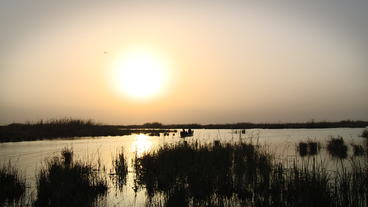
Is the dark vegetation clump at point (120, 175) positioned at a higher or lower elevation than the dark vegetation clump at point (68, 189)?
lower

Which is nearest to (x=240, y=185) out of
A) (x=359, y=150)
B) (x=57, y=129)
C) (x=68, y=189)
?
(x=68, y=189)

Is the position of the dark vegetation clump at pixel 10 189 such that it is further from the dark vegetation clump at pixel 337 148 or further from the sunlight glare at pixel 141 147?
the dark vegetation clump at pixel 337 148

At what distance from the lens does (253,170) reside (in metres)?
9.77

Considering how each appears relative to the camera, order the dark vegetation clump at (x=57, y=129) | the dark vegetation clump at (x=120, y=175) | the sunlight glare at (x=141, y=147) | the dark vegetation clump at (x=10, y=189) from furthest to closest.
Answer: the dark vegetation clump at (x=57, y=129) < the sunlight glare at (x=141, y=147) < the dark vegetation clump at (x=120, y=175) < the dark vegetation clump at (x=10, y=189)

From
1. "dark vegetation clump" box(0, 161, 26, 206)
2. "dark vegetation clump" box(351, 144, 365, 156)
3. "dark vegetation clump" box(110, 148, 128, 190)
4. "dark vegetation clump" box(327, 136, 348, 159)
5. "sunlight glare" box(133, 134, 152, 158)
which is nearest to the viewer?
"dark vegetation clump" box(0, 161, 26, 206)

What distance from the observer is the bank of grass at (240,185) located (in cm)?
651

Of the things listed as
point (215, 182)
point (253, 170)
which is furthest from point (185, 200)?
point (253, 170)

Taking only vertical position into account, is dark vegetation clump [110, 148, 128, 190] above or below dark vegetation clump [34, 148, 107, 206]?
below

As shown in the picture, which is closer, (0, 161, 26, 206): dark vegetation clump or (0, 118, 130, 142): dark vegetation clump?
(0, 161, 26, 206): dark vegetation clump

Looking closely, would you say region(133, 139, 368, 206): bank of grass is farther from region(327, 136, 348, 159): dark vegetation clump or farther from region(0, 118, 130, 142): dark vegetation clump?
region(0, 118, 130, 142): dark vegetation clump

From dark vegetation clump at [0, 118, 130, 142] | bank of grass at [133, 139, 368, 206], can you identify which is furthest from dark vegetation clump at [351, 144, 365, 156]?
dark vegetation clump at [0, 118, 130, 142]

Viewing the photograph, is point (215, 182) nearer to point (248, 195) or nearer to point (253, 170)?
point (248, 195)

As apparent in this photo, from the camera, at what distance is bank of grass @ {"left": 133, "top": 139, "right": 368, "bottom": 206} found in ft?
21.4

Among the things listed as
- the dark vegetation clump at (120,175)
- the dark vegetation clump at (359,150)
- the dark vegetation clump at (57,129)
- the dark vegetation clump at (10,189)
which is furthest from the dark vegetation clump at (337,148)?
the dark vegetation clump at (57,129)
